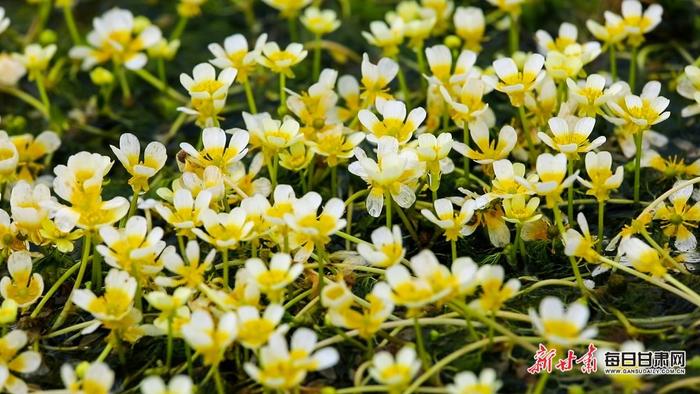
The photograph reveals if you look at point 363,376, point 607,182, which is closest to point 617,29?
point 607,182

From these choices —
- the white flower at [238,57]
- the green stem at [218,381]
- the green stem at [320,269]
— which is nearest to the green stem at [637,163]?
the green stem at [320,269]

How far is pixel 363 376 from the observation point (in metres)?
1.48

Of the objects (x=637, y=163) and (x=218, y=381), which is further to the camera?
(x=637, y=163)

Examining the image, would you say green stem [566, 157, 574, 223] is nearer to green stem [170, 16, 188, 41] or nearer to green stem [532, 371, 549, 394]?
green stem [532, 371, 549, 394]

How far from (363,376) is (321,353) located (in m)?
0.17

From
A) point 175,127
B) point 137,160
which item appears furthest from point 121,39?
point 137,160

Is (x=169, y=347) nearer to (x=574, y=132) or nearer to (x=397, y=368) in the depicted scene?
(x=397, y=368)

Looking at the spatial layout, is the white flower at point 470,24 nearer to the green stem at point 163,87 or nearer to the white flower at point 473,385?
the green stem at point 163,87

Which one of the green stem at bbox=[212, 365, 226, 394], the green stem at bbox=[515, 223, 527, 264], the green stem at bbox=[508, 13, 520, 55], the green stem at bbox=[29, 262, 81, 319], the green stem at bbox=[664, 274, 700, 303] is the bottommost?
the green stem at bbox=[212, 365, 226, 394]

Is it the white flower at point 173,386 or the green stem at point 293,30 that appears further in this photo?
the green stem at point 293,30

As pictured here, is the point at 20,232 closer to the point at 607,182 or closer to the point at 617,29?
the point at 607,182

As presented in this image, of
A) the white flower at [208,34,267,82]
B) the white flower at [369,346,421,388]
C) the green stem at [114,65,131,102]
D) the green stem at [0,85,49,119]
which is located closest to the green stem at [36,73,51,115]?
the green stem at [0,85,49,119]

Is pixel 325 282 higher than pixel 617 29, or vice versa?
pixel 617 29

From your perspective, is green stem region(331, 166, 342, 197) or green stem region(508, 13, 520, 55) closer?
green stem region(331, 166, 342, 197)
